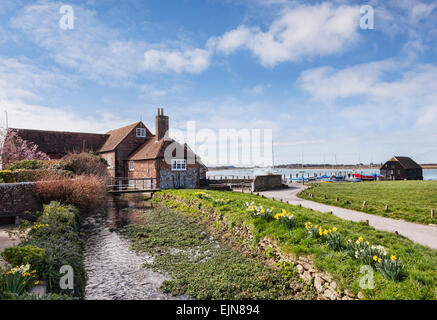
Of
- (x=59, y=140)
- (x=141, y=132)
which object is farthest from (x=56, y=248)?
(x=59, y=140)

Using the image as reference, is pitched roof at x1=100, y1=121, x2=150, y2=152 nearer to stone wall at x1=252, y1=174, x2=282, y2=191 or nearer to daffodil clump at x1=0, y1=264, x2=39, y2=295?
stone wall at x1=252, y1=174, x2=282, y2=191

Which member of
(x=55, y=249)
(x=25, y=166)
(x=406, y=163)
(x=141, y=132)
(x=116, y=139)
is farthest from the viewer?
(x=406, y=163)

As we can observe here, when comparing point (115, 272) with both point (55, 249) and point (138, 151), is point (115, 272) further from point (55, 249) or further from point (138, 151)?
point (138, 151)

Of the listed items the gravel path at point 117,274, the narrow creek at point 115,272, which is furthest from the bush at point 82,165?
the gravel path at point 117,274

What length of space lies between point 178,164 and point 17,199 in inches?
679

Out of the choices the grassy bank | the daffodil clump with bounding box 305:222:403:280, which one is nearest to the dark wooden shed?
the daffodil clump with bounding box 305:222:403:280

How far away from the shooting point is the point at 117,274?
7.96 m

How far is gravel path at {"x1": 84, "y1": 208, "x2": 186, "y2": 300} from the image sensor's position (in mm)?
6715

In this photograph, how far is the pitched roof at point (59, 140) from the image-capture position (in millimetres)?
32969

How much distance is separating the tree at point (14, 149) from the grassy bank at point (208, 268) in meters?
21.7

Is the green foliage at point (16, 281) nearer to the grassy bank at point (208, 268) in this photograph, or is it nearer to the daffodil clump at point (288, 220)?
the grassy bank at point (208, 268)

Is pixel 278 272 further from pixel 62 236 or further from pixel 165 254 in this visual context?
pixel 62 236

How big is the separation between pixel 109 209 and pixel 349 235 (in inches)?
702
